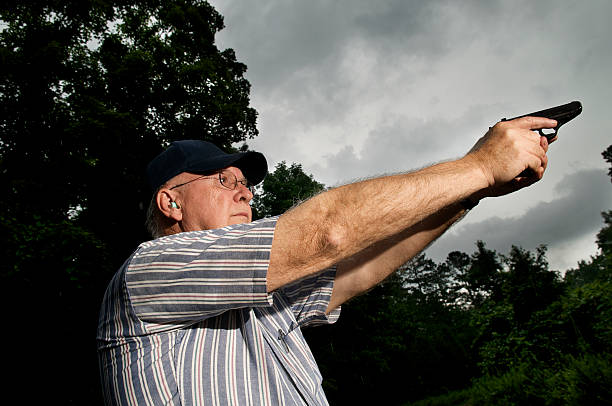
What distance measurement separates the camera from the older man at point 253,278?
3.63ft

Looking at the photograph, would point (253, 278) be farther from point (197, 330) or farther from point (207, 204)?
point (207, 204)

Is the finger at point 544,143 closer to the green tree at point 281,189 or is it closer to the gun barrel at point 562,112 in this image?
the gun barrel at point 562,112

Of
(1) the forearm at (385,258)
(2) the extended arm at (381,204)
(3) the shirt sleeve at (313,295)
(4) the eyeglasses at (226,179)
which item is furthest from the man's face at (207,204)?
(2) the extended arm at (381,204)

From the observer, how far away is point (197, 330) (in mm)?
1386

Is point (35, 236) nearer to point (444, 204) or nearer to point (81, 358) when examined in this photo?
point (81, 358)

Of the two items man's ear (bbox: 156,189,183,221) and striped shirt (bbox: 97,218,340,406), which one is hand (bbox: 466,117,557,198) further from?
man's ear (bbox: 156,189,183,221)

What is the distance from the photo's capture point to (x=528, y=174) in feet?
4.80

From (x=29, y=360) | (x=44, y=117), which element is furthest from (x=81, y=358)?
(x=44, y=117)

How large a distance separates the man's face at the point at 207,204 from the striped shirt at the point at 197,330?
62 centimetres

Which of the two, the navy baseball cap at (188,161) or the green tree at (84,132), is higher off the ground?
the green tree at (84,132)

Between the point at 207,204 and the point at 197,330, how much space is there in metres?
0.83

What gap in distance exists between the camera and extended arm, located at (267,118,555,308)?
1.10m

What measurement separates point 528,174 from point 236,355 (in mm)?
1470

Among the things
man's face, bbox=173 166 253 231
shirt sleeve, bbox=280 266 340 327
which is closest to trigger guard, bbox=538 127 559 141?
shirt sleeve, bbox=280 266 340 327
